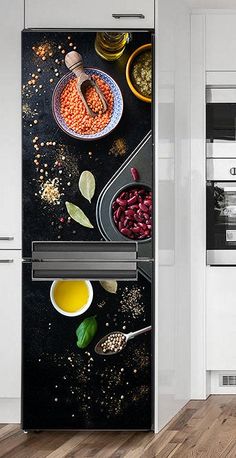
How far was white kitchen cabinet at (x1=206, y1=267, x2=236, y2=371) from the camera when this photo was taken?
5.72 metres

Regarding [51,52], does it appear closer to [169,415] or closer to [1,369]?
[1,369]

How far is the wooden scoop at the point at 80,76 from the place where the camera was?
4.76 m

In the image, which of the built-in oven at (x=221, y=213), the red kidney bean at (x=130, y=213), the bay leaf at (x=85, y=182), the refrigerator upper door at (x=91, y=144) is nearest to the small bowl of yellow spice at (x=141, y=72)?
the refrigerator upper door at (x=91, y=144)

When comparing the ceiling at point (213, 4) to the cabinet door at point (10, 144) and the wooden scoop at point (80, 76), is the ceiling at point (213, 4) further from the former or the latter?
the cabinet door at point (10, 144)

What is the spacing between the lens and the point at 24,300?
4.82 meters

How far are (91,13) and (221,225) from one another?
168 centimetres

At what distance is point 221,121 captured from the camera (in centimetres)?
575

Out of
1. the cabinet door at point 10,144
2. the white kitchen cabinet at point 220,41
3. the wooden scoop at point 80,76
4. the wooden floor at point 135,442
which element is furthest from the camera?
the white kitchen cabinet at point 220,41

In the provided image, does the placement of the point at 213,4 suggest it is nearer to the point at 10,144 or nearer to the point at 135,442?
the point at 10,144

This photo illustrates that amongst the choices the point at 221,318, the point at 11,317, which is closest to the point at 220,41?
the point at 221,318

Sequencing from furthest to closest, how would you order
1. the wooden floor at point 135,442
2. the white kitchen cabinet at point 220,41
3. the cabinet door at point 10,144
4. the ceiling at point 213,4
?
the white kitchen cabinet at point 220,41, the ceiling at point 213,4, the cabinet door at point 10,144, the wooden floor at point 135,442

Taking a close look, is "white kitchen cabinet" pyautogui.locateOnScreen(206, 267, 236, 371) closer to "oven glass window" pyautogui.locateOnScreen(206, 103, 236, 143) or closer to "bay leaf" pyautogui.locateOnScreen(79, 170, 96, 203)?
"oven glass window" pyautogui.locateOnScreen(206, 103, 236, 143)

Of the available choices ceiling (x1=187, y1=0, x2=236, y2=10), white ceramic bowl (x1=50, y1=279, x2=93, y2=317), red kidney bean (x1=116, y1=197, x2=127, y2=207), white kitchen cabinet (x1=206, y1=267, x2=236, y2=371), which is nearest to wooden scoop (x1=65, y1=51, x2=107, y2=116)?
red kidney bean (x1=116, y1=197, x2=127, y2=207)

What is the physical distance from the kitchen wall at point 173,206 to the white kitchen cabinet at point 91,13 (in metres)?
0.10
